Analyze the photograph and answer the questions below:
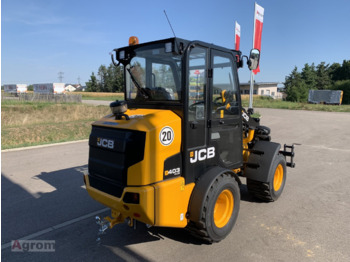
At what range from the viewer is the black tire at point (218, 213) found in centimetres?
298

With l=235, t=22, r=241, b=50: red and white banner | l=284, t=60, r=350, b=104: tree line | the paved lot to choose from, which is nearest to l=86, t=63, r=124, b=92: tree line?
l=284, t=60, r=350, b=104: tree line

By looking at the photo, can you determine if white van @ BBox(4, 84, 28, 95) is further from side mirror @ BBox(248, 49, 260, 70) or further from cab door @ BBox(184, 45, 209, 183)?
cab door @ BBox(184, 45, 209, 183)

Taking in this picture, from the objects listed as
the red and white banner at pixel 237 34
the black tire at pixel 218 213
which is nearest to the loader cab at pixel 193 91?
the black tire at pixel 218 213

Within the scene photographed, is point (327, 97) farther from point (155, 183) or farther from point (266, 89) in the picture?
point (155, 183)

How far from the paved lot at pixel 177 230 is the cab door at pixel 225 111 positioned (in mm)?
1054

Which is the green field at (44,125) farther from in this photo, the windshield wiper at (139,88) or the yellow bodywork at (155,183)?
the yellow bodywork at (155,183)

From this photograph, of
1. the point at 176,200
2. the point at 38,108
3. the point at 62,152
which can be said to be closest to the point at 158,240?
the point at 176,200

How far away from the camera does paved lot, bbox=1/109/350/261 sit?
3.03m

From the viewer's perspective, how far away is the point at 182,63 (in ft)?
9.33

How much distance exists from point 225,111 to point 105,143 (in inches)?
65.2

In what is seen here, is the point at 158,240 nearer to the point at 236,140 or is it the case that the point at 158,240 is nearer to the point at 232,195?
the point at 232,195

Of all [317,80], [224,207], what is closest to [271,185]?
[224,207]

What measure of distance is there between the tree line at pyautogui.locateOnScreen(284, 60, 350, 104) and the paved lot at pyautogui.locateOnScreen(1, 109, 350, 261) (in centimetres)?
4634

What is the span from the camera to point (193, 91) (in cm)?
299
